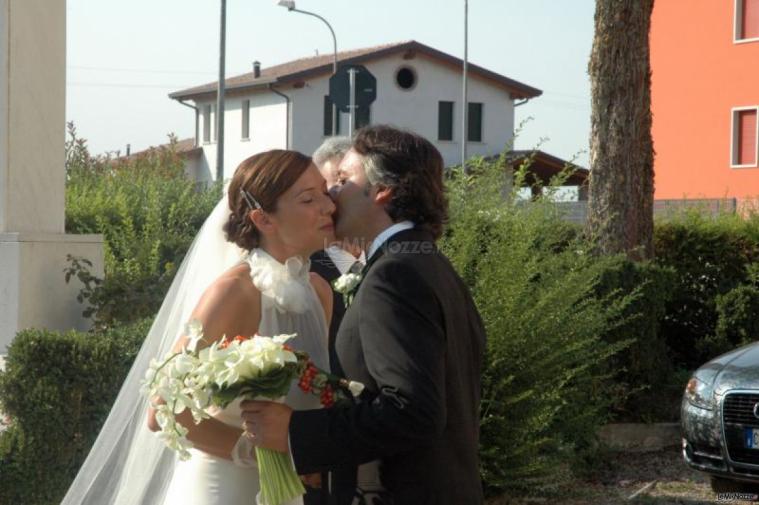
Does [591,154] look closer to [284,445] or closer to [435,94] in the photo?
[284,445]

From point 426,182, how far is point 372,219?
0.18 metres

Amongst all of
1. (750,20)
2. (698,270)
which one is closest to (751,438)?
(698,270)

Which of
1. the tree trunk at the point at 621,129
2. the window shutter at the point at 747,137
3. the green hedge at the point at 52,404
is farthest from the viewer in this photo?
the window shutter at the point at 747,137

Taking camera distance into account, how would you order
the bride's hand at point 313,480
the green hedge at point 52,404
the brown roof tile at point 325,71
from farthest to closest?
the brown roof tile at point 325,71, the green hedge at point 52,404, the bride's hand at point 313,480

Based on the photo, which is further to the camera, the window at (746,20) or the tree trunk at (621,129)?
the window at (746,20)

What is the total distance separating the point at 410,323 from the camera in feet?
9.74

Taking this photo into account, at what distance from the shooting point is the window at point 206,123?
58709 mm

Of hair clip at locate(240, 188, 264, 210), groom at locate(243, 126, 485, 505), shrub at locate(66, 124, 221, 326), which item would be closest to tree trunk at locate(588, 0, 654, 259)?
shrub at locate(66, 124, 221, 326)

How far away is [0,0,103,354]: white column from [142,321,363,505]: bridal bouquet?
14.5 ft

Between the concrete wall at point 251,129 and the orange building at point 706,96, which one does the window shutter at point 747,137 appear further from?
the concrete wall at point 251,129

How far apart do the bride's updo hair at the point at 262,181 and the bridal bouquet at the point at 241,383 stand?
0.54 m

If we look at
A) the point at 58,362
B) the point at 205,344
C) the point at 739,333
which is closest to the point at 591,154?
the point at 739,333

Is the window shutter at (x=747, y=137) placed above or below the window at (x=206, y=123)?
below

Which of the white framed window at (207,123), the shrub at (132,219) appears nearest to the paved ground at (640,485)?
the shrub at (132,219)
